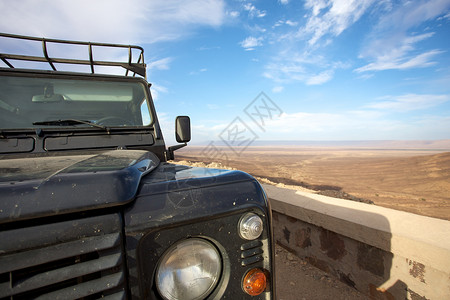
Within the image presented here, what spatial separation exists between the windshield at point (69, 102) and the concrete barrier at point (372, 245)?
228 centimetres

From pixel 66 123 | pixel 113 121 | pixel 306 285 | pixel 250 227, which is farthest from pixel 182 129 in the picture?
pixel 306 285

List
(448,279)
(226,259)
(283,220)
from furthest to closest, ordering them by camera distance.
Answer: (283,220), (448,279), (226,259)

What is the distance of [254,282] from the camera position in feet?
3.51

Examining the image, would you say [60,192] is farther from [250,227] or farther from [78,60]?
[78,60]

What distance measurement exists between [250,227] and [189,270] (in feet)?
1.08

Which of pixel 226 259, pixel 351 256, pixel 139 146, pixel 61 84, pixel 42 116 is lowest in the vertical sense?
pixel 351 256

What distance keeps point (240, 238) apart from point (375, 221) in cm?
178

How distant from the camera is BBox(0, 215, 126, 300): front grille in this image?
2.34 ft

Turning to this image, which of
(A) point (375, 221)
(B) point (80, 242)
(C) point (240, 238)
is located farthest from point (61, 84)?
(A) point (375, 221)

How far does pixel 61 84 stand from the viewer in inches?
93.5

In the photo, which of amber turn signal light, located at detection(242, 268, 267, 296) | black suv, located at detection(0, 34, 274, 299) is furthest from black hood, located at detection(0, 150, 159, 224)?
amber turn signal light, located at detection(242, 268, 267, 296)

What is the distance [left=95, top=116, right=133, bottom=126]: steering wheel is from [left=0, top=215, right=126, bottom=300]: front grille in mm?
1806

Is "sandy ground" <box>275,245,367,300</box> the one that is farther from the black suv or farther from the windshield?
the windshield

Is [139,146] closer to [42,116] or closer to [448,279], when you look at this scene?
[42,116]
